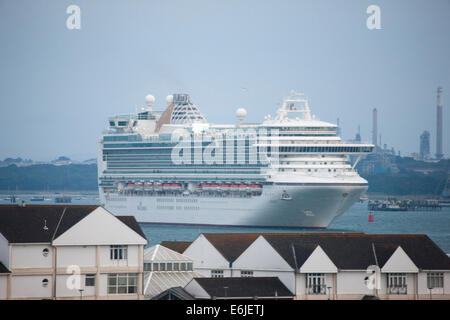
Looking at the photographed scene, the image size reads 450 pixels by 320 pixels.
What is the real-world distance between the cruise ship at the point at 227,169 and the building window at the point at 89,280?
5996cm

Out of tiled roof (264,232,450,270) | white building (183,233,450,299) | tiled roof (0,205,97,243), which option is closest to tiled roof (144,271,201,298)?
white building (183,233,450,299)

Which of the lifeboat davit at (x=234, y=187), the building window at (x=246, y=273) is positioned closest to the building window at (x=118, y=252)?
the building window at (x=246, y=273)

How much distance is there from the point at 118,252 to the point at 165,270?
16.0ft

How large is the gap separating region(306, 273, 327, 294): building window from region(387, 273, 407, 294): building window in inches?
89.6

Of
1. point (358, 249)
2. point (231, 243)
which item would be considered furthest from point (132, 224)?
point (358, 249)

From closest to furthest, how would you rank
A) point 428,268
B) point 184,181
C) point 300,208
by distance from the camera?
point 428,268 → point 300,208 → point 184,181

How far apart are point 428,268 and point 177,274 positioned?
8.57 meters

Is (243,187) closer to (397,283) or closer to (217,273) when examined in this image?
(217,273)

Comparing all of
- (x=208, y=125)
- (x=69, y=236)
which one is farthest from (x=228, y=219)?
(x=69, y=236)

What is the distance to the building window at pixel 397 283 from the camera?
35875 mm

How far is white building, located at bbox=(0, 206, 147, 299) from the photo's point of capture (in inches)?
1222

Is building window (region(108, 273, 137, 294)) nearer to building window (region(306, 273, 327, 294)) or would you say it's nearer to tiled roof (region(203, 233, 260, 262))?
building window (region(306, 273, 327, 294))
